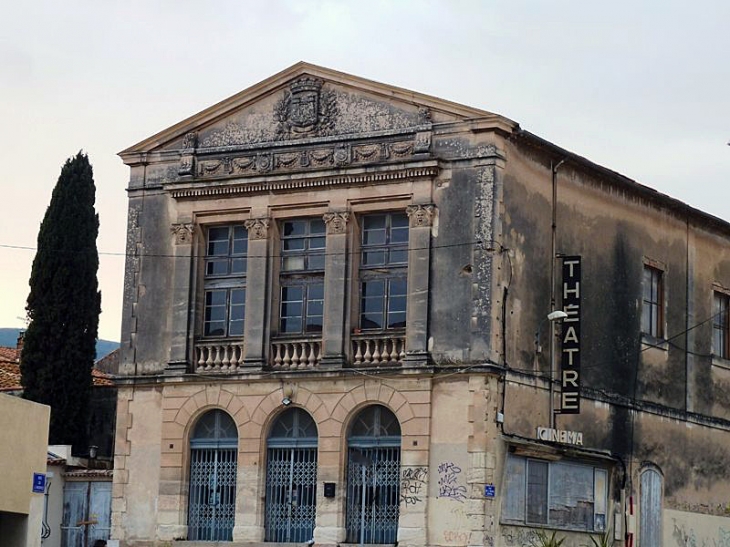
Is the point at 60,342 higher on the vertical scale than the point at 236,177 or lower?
lower

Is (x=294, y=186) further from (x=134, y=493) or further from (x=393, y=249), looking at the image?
(x=134, y=493)

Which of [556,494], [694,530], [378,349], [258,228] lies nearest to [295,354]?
[378,349]

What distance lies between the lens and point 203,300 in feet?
114

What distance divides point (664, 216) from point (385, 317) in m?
8.08

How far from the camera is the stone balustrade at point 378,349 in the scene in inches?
1275

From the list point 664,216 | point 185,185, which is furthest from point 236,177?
point 664,216

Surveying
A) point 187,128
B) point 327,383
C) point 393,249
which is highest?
point 187,128

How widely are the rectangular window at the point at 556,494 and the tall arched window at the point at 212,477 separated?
19.1 ft

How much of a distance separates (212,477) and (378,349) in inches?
178

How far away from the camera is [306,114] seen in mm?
34031

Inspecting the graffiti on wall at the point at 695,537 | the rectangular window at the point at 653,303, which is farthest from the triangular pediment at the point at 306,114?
the graffiti on wall at the point at 695,537

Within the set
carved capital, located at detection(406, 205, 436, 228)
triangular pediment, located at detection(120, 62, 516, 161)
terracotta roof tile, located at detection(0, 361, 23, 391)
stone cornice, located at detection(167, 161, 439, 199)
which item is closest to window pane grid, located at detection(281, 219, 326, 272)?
stone cornice, located at detection(167, 161, 439, 199)

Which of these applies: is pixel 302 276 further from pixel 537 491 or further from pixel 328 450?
pixel 537 491

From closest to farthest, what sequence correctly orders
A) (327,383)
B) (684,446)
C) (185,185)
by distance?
(327,383) < (185,185) < (684,446)
